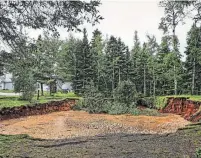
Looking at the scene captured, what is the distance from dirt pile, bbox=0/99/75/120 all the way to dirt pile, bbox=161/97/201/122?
9416mm

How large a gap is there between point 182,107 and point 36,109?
1196 cm

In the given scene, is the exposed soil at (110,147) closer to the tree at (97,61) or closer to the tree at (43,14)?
the tree at (43,14)

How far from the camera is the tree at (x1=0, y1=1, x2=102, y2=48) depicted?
7996 millimetres

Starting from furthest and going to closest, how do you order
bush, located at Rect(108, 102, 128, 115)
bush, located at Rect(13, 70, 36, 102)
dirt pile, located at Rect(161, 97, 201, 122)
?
1. bush, located at Rect(13, 70, 36, 102)
2. bush, located at Rect(108, 102, 128, 115)
3. dirt pile, located at Rect(161, 97, 201, 122)

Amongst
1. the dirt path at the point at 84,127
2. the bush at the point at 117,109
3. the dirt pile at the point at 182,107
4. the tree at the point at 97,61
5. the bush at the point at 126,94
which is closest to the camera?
the dirt path at the point at 84,127

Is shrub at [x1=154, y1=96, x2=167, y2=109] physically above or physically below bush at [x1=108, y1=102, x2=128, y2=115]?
above

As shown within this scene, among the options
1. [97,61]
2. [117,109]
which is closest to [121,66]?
[97,61]

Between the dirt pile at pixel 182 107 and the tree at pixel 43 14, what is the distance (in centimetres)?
1691

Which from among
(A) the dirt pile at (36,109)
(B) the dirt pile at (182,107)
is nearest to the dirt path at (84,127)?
(A) the dirt pile at (36,109)

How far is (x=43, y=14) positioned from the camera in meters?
8.23

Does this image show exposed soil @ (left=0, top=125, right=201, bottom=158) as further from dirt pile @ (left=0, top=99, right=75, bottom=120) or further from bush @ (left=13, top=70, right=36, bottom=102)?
bush @ (left=13, top=70, right=36, bottom=102)

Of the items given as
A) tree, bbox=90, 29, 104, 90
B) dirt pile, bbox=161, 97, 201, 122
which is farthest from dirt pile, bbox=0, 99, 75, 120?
tree, bbox=90, 29, 104, 90

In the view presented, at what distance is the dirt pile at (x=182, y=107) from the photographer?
2417 cm

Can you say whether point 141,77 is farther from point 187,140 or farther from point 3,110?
point 187,140
